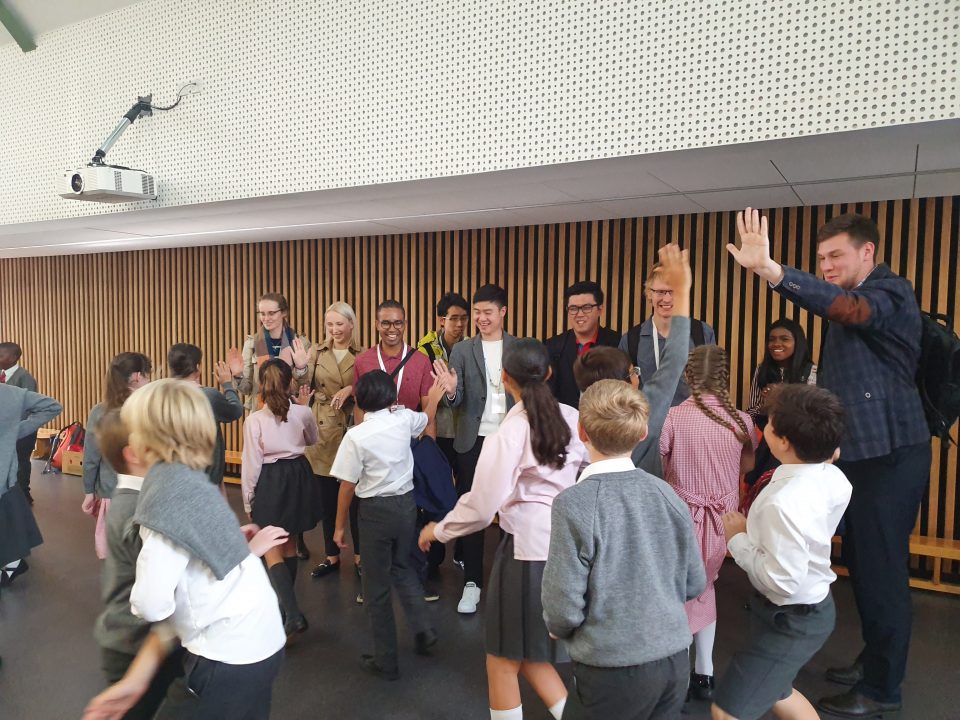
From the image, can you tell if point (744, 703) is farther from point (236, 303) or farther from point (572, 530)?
point (236, 303)

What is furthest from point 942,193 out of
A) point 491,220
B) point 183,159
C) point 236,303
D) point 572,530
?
point 236,303

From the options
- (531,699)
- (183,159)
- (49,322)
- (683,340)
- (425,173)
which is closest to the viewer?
(683,340)

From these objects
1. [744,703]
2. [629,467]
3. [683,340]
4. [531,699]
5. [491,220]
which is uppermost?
[491,220]

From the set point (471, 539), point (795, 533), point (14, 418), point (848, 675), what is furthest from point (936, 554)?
point (14, 418)

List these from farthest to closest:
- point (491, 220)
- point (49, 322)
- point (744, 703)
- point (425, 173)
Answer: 1. point (49, 322)
2. point (491, 220)
3. point (425, 173)
4. point (744, 703)

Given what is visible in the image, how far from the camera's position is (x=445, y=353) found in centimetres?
496

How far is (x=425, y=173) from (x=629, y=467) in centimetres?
285

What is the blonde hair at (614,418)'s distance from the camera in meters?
1.83

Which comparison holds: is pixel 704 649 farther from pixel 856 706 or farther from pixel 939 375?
pixel 939 375

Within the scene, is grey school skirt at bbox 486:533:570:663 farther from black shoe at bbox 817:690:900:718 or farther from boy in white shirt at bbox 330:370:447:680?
black shoe at bbox 817:690:900:718

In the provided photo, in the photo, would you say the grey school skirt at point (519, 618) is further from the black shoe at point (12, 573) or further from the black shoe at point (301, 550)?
the black shoe at point (12, 573)

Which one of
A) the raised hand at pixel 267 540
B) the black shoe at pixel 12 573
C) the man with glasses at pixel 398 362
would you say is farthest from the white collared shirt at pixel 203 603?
the black shoe at pixel 12 573

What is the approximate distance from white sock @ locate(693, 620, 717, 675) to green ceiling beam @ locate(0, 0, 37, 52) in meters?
7.04

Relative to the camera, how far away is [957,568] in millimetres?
4824
